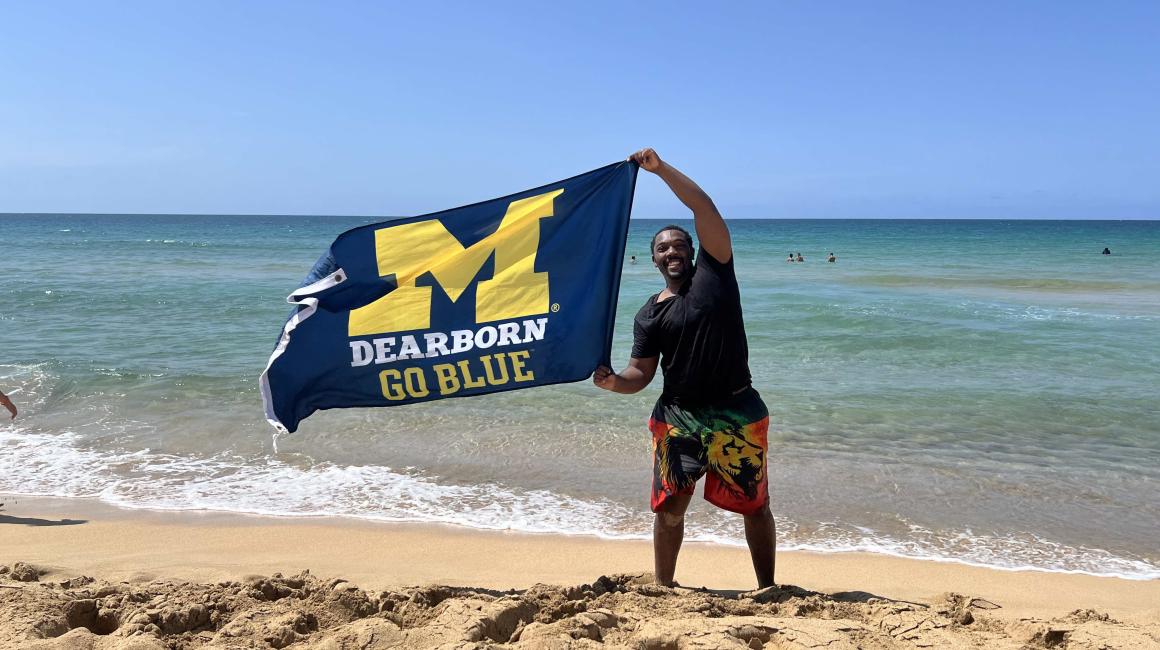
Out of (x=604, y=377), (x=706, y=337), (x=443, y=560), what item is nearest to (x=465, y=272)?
(x=604, y=377)

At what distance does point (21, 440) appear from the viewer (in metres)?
7.84

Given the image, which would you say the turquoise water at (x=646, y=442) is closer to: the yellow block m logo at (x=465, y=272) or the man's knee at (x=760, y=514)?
the man's knee at (x=760, y=514)

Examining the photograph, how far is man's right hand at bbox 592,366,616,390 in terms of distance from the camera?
3.94 meters

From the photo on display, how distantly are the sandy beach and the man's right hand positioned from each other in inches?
39.6

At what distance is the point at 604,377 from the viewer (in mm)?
4031

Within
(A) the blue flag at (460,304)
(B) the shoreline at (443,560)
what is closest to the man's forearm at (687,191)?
(A) the blue flag at (460,304)

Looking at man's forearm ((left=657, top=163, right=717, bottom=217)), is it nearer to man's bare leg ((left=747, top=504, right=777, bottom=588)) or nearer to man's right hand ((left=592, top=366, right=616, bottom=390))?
man's right hand ((left=592, top=366, right=616, bottom=390))

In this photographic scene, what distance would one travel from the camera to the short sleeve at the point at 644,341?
12.6 feet

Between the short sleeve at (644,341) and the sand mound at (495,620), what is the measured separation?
45.4 inches

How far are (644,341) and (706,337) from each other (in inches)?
13.0

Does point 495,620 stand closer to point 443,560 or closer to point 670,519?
point 670,519

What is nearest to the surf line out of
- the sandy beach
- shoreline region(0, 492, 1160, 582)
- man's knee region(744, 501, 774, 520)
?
the sandy beach

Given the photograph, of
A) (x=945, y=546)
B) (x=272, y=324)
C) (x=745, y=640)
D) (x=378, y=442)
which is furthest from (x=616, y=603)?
(x=272, y=324)

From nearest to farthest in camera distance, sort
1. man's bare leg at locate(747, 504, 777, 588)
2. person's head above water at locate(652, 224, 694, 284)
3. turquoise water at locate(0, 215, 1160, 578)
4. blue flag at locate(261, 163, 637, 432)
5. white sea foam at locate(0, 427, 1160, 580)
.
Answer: person's head above water at locate(652, 224, 694, 284)
man's bare leg at locate(747, 504, 777, 588)
blue flag at locate(261, 163, 637, 432)
white sea foam at locate(0, 427, 1160, 580)
turquoise water at locate(0, 215, 1160, 578)
